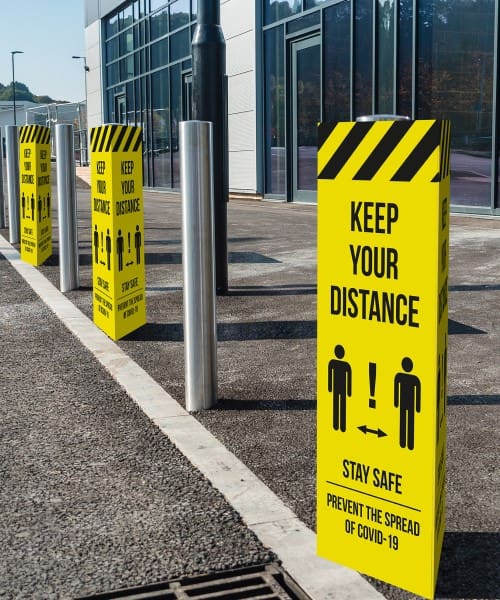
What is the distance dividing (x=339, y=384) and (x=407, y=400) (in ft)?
0.80

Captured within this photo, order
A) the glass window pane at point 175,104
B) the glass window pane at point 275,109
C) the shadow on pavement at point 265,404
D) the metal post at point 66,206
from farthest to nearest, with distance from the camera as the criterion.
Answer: the glass window pane at point 175,104 → the glass window pane at point 275,109 → the metal post at point 66,206 → the shadow on pavement at point 265,404

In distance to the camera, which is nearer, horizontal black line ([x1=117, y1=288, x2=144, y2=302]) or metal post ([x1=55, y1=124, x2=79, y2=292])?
horizontal black line ([x1=117, y1=288, x2=144, y2=302])

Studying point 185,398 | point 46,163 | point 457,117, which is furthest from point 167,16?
point 185,398

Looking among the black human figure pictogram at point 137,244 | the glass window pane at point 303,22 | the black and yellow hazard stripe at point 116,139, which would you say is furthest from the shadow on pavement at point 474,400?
the glass window pane at point 303,22

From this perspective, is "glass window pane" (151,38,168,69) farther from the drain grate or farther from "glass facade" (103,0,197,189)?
the drain grate

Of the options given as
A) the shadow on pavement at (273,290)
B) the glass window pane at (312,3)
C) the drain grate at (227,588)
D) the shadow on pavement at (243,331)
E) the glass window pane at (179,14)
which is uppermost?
the glass window pane at (179,14)

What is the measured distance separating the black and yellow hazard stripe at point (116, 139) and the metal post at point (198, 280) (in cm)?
165

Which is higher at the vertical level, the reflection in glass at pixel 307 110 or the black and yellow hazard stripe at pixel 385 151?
the reflection in glass at pixel 307 110

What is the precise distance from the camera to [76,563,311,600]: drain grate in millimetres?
2814

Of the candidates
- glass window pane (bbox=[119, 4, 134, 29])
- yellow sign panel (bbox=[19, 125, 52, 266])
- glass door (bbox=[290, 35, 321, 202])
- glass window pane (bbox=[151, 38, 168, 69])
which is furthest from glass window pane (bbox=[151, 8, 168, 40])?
yellow sign panel (bbox=[19, 125, 52, 266])

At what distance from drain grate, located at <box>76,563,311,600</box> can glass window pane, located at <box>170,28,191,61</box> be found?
2410 cm

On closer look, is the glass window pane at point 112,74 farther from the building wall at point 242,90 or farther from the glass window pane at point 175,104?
the building wall at point 242,90

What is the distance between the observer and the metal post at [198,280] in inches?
192

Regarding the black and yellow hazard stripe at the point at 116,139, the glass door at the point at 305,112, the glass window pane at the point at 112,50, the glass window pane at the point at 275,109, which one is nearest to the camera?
the black and yellow hazard stripe at the point at 116,139
